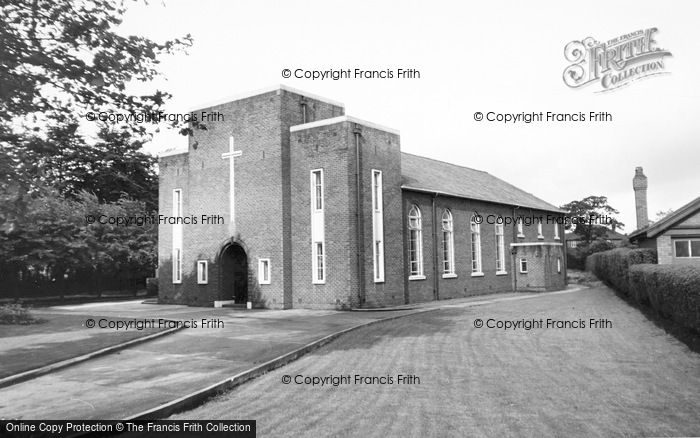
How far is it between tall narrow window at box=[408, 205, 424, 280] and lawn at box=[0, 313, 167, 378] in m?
13.5

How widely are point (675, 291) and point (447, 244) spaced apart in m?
17.3

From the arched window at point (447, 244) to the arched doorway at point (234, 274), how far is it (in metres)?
10.5

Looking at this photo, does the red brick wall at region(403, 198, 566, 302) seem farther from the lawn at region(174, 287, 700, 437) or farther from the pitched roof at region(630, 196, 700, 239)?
the lawn at region(174, 287, 700, 437)

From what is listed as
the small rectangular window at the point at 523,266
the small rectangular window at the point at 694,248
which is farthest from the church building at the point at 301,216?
the small rectangular window at the point at 694,248

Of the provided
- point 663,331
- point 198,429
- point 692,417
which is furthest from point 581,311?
point 198,429

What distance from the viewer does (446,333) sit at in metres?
15.1

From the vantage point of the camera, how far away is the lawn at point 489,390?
22.2ft

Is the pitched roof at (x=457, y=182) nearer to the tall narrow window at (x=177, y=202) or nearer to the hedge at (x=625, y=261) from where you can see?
the hedge at (x=625, y=261)

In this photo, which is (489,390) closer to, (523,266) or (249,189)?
(249,189)

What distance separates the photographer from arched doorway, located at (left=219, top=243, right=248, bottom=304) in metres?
26.2

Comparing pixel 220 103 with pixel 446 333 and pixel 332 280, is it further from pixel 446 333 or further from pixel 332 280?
pixel 446 333

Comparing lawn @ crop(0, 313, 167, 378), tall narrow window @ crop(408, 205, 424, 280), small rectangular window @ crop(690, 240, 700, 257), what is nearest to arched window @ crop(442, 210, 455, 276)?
tall narrow window @ crop(408, 205, 424, 280)

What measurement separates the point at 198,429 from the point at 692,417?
621 cm

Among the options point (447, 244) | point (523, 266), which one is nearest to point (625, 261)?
point (447, 244)
